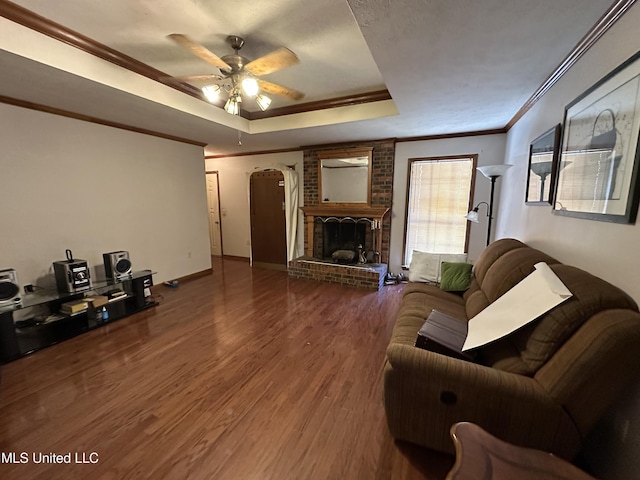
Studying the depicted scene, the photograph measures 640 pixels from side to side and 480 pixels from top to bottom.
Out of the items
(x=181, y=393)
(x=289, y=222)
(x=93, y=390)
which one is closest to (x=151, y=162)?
(x=289, y=222)

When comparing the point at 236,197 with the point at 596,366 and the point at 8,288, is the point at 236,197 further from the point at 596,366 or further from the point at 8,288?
the point at 596,366

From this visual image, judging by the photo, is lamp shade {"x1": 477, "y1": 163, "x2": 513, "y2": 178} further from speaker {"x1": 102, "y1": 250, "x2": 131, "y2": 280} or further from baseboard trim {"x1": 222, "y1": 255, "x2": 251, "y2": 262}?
baseboard trim {"x1": 222, "y1": 255, "x2": 251, "y2": 262}

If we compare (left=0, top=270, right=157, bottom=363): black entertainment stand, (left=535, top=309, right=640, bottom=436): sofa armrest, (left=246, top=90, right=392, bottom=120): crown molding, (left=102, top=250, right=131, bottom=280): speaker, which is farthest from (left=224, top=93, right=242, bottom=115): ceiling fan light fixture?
(left=535, top=309, right=640, bottom=436): sofa armrest

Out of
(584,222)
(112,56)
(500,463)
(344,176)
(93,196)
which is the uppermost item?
(112,56)

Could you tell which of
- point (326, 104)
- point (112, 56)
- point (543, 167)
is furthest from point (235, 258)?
point (543, 167)

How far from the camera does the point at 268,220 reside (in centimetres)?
545

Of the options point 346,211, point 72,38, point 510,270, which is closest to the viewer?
point 510,270

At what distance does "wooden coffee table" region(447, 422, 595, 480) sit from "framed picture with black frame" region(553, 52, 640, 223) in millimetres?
1047

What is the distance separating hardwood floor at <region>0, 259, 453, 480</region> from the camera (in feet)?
4.60

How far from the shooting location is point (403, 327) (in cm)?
194

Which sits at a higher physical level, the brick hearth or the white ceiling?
the white ceiling

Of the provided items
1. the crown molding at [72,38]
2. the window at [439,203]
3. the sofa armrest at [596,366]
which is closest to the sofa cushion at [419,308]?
the sofa armrest at [596,366]

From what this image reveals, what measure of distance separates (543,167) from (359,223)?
2743 millimetres

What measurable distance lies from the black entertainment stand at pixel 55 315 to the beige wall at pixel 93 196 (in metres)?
0.37
